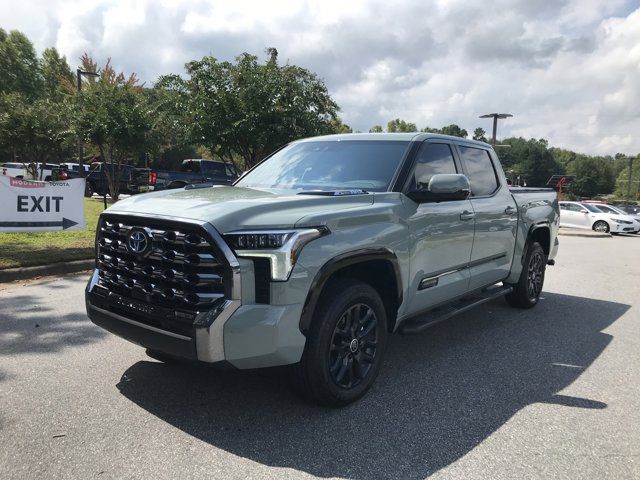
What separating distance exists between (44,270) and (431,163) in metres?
6.03

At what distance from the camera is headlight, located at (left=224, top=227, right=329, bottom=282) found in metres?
2.93

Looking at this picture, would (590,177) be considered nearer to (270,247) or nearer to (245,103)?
(245,103)

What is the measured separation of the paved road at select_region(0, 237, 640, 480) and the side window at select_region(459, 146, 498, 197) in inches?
59.5

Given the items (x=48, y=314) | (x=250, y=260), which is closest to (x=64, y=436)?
(x=250, y=260)

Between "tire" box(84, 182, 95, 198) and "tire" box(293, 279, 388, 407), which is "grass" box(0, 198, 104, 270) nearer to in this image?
"tire" box(293, 279, 388, 407)

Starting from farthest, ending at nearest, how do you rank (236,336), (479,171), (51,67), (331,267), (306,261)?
1. (51,67)
2. (479,171)
3. (331,267)
4. (306,261)
5. (236,336)

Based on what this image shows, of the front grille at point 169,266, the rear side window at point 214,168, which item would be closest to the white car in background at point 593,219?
the rear side window at point 214,168

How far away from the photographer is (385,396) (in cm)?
375

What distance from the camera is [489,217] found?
16.8 ft

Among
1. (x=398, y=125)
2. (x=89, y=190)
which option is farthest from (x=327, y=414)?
(x=398, y=125)

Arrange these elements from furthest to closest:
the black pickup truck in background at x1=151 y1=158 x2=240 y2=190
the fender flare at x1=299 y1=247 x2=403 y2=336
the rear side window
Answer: the rear side window, the black pickup truck in background at x1=151 y1=158 x2=240 y2=190, the fender flare at x1=299 y1=247 x2=403 y2=336

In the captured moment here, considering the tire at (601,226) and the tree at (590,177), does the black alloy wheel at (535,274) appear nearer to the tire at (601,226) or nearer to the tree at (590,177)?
the tire at (601,226)

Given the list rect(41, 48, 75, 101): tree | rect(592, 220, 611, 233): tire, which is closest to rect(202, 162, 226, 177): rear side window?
rect(592, 220, 611, 233): tire

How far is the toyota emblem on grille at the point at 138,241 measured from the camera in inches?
125
